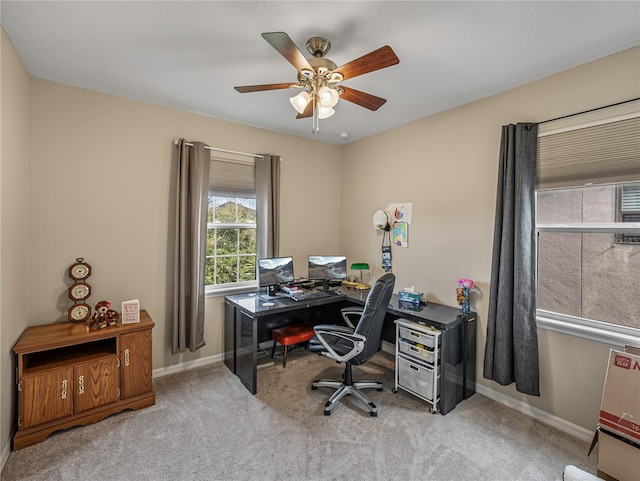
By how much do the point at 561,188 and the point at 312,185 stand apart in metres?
2.54

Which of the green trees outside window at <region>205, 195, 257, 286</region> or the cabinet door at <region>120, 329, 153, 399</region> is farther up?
the green trees outside window at <region>205, 195, 257, 286</region>

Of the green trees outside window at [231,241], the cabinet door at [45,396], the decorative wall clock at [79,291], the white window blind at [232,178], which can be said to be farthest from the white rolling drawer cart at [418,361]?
the decorative wall clock at [79,291]

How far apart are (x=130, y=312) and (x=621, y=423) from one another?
119 inches

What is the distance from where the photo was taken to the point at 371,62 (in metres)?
1.56

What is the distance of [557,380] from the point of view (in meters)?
2.18

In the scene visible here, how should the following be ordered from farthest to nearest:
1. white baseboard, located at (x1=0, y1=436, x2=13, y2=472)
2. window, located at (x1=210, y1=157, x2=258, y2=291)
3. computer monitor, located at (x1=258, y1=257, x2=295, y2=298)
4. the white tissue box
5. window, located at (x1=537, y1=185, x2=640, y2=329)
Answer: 1. window, located at (x1=210, y1=157, x2=258, y2=291)
2. computer monitor, located at (x1=258, y1=257, x2=295, y2=298)
3. the white tissue box
4. window, located at (x1=537, y1=185, x2=640, y2=329)
5. white baseboard, located at (x1=0, y1=436, x2=13, y2=472)

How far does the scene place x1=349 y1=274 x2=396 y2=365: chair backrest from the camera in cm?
225

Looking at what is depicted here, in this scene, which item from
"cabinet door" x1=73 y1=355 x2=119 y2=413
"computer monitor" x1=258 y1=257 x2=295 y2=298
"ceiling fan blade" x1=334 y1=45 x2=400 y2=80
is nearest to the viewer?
"ceiling fan blade" x1=334 y1=45 x2=400 y2=80

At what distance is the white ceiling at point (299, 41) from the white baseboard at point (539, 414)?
2.49m

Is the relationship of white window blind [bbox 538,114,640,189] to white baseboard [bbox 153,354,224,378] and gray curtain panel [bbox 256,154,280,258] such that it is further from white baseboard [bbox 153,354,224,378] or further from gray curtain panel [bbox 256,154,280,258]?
white baseboard [bbox 153,354,224,378]

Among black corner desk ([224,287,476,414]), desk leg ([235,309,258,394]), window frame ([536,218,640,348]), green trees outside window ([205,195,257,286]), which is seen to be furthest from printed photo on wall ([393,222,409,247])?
desk leg ([235,309,258,394])

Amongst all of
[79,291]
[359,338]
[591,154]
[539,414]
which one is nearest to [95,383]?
[79,291]

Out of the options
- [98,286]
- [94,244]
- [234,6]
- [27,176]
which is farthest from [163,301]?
[234,6]

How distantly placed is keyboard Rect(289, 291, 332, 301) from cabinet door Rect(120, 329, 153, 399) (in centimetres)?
128
